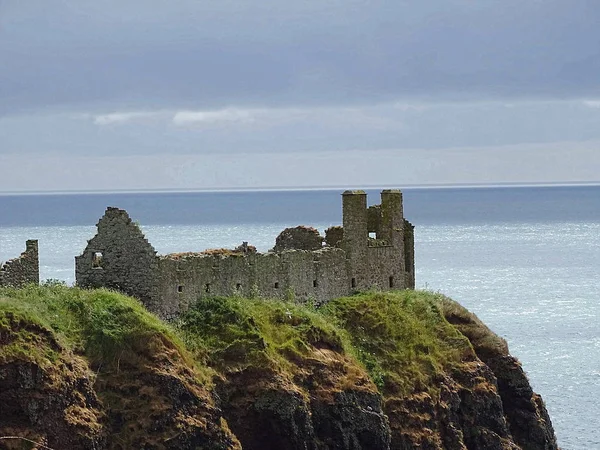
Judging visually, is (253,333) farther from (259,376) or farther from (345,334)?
(345,334)

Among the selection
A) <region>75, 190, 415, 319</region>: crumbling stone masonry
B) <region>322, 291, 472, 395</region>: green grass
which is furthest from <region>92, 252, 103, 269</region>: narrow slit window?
<region>322, 291, 472, 395</region>: green grass

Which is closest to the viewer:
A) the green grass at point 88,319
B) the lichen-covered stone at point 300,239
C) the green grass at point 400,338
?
the green grass at point 88,319

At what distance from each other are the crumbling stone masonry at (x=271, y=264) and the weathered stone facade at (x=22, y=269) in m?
1.50

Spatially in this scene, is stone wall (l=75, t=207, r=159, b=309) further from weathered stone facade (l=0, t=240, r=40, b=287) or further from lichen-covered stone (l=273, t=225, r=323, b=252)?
lichen-covered stone (l=273, t=225, r=323, b=252)

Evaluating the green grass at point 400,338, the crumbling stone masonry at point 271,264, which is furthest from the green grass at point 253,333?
the crumbling stone masonry at point 271,264

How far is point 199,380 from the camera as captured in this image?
147 ft

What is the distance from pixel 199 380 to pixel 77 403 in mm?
4146

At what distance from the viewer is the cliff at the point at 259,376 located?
41.8 m

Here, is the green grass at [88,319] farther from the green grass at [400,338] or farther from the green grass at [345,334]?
the green grass at [400,338]

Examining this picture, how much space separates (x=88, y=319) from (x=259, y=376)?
5.16m

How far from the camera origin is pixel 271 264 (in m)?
54.9

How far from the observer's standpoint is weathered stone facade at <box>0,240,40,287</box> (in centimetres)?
5125

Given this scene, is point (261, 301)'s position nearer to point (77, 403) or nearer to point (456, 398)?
point (456, 398)

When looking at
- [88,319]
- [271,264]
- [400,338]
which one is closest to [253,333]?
[88,319]
